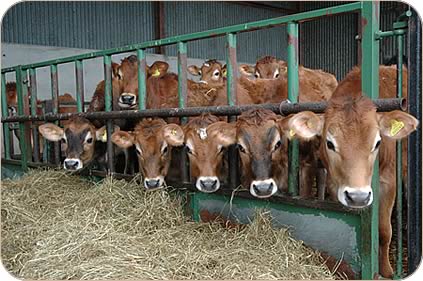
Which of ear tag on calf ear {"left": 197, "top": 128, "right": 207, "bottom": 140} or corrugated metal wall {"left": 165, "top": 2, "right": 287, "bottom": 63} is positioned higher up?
corrugated metal wall {"left": 165, "top": 2, "right": 287, "bottom": 63}

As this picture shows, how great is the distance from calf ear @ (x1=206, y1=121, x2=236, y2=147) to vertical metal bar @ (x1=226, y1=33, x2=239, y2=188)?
0.50ft

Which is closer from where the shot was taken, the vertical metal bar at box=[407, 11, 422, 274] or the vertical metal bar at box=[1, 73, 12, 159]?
the vertical metal bar at box=[407, 11, 422, 274]

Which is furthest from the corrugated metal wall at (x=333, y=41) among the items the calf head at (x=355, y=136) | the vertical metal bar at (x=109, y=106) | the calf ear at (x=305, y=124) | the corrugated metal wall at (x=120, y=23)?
the calf head at (x=355, y=136)

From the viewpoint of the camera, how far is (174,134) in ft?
14.2

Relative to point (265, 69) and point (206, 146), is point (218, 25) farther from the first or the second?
point (206, 146)

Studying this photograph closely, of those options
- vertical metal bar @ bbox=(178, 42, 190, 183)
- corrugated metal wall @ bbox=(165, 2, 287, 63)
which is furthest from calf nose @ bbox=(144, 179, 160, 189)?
corrugated metal wall @ bbox=(165, 2, 287, 63)

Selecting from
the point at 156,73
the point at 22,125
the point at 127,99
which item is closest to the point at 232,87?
→ the point at 127,99

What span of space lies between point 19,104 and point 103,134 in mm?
2250

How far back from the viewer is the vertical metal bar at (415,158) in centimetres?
296

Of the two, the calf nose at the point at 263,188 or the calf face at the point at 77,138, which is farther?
the calf face at the point at 77,138

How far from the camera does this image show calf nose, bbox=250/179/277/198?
350 cm

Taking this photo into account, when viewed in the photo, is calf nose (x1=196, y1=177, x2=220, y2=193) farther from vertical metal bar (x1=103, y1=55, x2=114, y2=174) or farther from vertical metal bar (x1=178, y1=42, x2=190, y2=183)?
vertical metal bar (x1=103, y1=55, x2=114, y2=174)

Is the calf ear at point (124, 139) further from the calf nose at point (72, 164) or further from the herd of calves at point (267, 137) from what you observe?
the calf nose at point (72, 164)

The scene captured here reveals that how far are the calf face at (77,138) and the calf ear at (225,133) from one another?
2117mm
